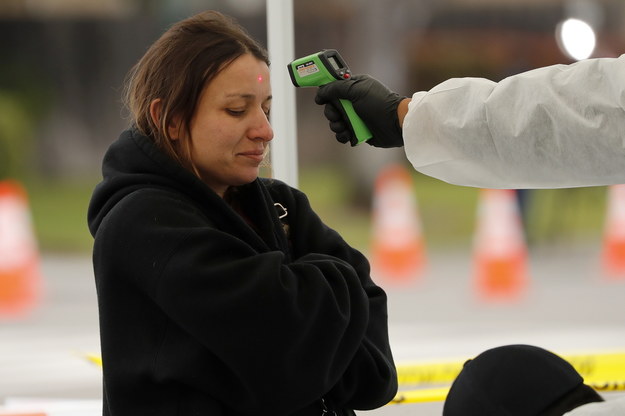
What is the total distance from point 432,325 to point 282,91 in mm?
1937

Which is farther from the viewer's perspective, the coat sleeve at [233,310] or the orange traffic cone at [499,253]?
the orange traffic cone at [499,253]

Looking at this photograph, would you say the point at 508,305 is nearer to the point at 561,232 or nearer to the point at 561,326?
the point at 561,326

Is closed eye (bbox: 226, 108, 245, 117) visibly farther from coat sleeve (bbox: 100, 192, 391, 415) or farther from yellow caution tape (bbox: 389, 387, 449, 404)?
yellow caution tape (bbox: 389, 387, 449, 404)

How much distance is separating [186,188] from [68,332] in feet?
9.88

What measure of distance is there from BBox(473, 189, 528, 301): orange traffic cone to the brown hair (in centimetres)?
346

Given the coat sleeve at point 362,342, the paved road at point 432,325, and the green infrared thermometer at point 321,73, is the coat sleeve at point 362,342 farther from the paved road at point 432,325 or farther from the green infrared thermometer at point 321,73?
the paved road at point 432,325

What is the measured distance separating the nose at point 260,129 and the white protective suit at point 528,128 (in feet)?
0.91

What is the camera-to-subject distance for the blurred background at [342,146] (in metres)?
4.80

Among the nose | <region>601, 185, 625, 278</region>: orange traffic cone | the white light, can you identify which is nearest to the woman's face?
the nose

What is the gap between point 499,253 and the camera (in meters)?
5.00

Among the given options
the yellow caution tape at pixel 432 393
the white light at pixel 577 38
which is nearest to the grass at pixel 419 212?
the white light at pixel 577 38

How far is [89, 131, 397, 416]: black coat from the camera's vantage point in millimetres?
1568

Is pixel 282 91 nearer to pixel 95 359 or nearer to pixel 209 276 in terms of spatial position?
pixel 95 359

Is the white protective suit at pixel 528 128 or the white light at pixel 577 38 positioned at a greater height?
the white light at pixel 577 38
